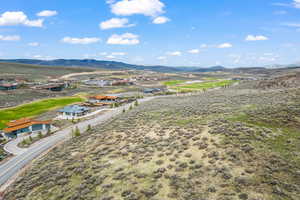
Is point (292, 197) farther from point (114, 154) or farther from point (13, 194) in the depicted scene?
point (13, 194)

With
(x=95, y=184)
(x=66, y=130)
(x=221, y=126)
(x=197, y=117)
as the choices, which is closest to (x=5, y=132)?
(x=66, y=130)

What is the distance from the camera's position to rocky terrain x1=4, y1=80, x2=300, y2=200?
14219mm

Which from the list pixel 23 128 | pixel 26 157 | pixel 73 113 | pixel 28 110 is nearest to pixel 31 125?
pixel 23 128

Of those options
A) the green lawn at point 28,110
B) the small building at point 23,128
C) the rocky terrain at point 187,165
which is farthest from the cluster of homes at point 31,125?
the rocky terrain at point 187,165

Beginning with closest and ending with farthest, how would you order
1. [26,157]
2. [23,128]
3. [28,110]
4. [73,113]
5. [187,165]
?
[187,165], [26,157], [23,128], [73,113], [28,110]

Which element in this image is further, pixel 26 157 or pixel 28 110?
pixel 28 110

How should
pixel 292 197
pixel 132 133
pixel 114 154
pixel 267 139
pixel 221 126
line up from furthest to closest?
pixel 132 133
pixel 221 126
pixel 114 154
pixel 267 139
pixel 292 197

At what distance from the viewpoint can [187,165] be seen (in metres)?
17.5

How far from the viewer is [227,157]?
1753cm

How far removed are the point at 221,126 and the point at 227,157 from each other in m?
7.63

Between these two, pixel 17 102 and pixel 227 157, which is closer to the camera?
pixel 227 157

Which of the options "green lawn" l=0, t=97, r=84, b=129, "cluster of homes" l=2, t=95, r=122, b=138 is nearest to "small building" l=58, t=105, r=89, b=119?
"cluster of homes" l=2, t=95, r=122, b=138

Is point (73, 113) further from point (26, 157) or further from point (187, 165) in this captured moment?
point (187, 165)

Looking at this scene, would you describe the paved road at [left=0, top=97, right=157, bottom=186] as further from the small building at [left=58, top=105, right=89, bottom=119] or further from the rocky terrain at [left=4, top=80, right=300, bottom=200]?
the small building at [left=58, top=105, right=89, bottom=119]
